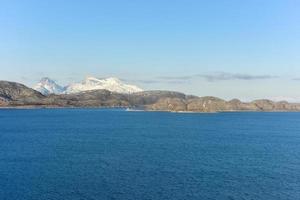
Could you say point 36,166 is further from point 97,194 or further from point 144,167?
point 97,194

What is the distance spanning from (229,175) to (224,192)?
1104cm

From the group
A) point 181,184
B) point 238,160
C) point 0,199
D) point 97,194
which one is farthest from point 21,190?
point 238,160

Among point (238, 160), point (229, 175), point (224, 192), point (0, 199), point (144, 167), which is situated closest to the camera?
point (0, 199)

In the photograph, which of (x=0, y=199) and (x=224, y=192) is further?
(x=224, y=192)

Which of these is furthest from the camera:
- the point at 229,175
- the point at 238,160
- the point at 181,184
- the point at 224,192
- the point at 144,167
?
the point at 238,160

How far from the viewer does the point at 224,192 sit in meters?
56.6

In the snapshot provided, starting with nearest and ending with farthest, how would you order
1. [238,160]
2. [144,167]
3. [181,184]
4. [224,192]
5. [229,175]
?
[224,192] → [181,184] → [229,175] → [144,167] → [238,160]

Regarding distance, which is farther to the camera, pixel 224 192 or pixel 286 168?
pixel 286 168

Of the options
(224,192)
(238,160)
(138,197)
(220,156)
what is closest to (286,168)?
(238,160)

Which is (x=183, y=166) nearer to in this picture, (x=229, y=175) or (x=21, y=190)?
(x=229, y=175)

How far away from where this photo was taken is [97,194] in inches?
2156

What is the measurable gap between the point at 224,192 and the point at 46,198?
22.6 m

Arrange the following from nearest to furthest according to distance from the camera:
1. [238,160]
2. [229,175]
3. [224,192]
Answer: [224,192] < [229,175] < [238,160]

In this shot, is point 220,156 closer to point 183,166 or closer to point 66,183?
point 183,166
